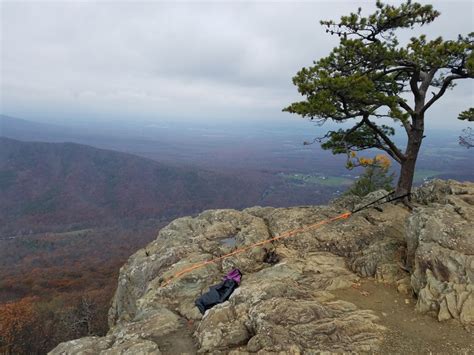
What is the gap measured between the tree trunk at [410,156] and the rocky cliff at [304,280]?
0.97 meters

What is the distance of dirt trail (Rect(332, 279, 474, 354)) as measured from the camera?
6.88 metres

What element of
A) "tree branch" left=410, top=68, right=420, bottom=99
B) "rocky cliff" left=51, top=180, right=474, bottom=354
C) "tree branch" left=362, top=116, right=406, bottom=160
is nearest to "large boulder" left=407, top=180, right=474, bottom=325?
"rocky cliff" left=51, top=180, right=474, bottom=354

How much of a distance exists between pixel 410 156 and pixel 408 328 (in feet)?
24.6

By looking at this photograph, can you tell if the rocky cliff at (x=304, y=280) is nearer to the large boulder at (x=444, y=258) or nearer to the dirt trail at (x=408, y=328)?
the large boulder at (x=444, y=258)

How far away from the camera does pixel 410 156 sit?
12.9m

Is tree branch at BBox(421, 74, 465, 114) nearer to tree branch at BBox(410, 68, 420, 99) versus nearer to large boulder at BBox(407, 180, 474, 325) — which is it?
tree branch at BBox(410, 68, 420, 99)

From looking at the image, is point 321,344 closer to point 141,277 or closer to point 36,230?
point 141,277

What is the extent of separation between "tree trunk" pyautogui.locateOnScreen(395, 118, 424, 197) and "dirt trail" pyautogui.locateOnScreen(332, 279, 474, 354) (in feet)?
18.6

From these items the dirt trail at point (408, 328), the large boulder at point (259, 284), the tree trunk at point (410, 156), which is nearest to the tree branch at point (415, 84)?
the tree trunk at point (410, 156)

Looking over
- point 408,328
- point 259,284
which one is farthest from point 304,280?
point 408,328

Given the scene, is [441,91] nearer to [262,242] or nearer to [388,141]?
[388,141]

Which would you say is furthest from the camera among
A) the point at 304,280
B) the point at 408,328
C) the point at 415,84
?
the point at 415,84

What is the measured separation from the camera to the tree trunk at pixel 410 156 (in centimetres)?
1263

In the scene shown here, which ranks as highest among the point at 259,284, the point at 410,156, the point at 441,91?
the point at 441,91
